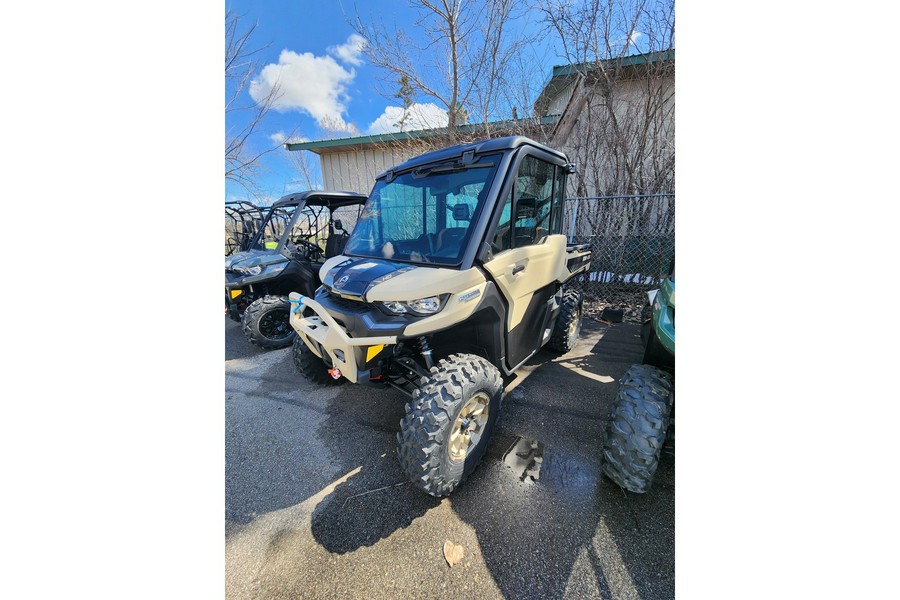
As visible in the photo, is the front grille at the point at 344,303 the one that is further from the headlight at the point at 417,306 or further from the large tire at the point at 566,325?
the large tire at the point at 566,325

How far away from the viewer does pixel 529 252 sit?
2.37m

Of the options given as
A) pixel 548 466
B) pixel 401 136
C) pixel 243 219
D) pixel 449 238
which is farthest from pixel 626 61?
pixel 243 219

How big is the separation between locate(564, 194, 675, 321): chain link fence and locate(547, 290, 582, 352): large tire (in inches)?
96.5

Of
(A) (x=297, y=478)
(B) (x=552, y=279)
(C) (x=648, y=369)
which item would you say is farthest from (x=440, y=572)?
(B) (x=552, y=279)

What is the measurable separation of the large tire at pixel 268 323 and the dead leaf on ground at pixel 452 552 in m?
3.16

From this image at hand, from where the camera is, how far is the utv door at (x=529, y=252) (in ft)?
7.00

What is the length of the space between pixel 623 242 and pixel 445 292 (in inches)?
225

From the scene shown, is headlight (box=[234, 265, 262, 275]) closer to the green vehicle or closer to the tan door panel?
the tan door panel

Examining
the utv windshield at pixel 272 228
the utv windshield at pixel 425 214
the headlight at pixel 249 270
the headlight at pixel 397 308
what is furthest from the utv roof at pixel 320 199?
the headlight at pixel 397 308

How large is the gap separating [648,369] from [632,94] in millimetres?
7271

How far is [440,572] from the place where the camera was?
1.47 metres

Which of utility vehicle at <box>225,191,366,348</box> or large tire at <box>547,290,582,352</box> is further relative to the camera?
utility vehicle at <box>225,191,366,348</box>

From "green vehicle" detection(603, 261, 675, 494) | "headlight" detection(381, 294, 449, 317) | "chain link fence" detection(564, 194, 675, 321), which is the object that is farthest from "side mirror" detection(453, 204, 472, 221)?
"chain link fence" detection(564, 194, 675, 321)

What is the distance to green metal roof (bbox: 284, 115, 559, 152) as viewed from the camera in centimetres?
749
